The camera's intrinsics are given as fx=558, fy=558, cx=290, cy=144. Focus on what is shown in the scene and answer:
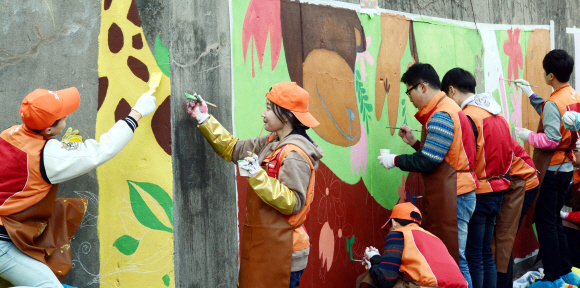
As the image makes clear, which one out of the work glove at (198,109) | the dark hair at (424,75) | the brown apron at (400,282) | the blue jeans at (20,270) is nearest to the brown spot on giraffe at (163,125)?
the work glove at (198,109)

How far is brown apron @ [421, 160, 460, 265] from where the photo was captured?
4176mm

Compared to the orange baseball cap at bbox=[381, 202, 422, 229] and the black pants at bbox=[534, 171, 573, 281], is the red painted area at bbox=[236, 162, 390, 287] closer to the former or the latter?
the orange baseball cap at bbox=[381, 202, 422, 229]

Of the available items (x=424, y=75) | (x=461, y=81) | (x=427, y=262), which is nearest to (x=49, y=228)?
(x=427, y=262)

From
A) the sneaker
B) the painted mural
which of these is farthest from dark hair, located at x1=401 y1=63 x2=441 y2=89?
the sneaker

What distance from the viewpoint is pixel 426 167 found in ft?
13.6

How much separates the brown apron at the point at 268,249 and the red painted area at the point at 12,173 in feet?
3.91

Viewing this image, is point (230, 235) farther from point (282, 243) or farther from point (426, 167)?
point (426, 167)

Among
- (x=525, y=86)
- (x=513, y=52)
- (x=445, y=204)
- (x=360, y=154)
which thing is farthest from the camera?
(x=513, y=52)

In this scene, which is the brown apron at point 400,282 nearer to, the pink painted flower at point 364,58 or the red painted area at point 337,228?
the red painted area at point 337,228

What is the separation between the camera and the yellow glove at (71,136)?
10.3ft

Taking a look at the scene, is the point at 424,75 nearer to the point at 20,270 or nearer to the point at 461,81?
the point at 461,81

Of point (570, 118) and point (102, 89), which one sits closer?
point (102, 89)

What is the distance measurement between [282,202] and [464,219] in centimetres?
195

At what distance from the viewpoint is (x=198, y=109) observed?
340cm
